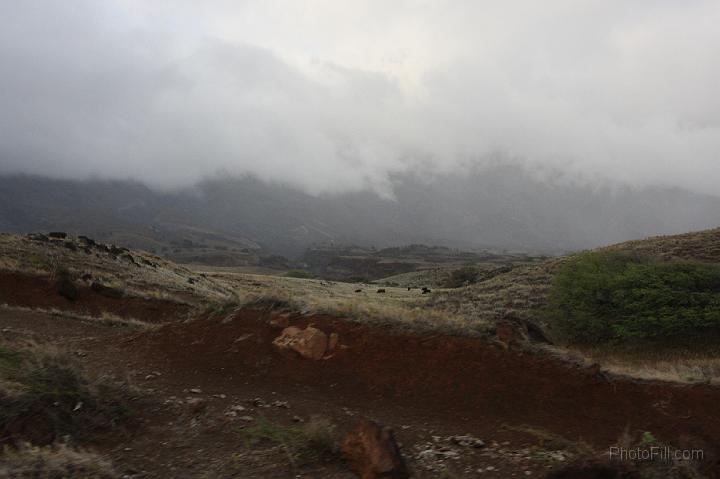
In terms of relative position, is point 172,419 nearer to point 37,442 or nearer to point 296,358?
point 37,442

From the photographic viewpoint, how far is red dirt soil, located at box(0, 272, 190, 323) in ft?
70.8

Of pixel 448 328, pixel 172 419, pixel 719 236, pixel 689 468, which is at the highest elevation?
pixel 719 236

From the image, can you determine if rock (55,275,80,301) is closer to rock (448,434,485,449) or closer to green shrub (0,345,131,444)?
green shrub (0,345,131,444)

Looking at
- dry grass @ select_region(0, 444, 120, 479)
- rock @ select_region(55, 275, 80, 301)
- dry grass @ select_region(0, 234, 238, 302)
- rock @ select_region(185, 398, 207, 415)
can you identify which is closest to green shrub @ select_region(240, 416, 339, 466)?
rock @ select_region(185, 398, 207, 415)

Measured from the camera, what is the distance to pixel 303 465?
6812mm

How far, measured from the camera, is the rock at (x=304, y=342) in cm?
1123

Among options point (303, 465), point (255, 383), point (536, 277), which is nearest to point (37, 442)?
point (303, 465)

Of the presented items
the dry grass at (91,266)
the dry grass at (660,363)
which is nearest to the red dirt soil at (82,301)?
the dry grass at (91,266)

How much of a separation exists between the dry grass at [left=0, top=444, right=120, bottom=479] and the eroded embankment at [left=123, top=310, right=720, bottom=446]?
186 inches

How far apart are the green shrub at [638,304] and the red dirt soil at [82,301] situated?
16653 millimetres

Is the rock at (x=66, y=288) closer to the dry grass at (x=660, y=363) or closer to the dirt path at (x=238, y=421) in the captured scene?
the dirt path at (x=238, y=421)

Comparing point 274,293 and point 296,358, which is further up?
point 274,293

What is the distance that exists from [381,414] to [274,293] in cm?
557

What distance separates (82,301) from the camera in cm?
2278
